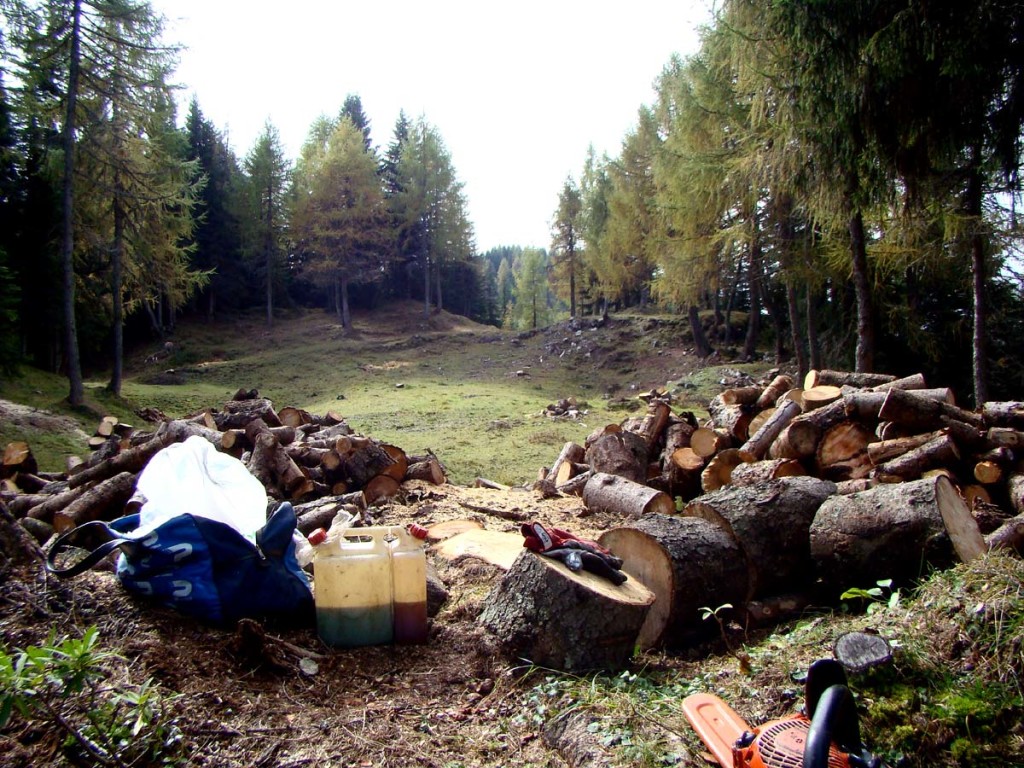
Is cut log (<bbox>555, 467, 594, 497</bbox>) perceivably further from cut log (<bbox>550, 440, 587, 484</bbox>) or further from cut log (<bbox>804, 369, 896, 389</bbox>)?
cut log (<bbox>804, 369, 896, 389</bbox>)

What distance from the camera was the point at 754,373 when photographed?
1781 centimetres

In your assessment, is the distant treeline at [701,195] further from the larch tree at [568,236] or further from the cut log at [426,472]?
the cut log at [426,472]

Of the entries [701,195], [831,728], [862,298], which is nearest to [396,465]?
[831,728]

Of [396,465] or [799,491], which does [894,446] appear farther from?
[396,465]

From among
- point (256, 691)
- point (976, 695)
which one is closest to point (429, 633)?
point (256, 691)

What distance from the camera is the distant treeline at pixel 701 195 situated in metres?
7.42

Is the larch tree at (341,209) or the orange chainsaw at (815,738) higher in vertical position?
the larch tree at (341,209)

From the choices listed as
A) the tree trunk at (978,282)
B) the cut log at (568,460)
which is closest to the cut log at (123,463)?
the cut log at (568,460)

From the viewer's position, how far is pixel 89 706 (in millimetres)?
2088

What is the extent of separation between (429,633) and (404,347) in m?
25.4

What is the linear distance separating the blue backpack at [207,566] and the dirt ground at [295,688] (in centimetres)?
10

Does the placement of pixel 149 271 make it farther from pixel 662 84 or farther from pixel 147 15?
pixel 662 84

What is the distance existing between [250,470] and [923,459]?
6878 millimetres

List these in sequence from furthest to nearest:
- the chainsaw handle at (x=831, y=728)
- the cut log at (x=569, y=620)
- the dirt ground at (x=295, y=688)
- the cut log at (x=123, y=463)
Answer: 1. the cut log at (x=123, y=463)
2. the cut log at (x=569, y=620)
3. the dirt ground at (x=295, y=688)
4. the chainsaw handle at (x=831, y=728)
